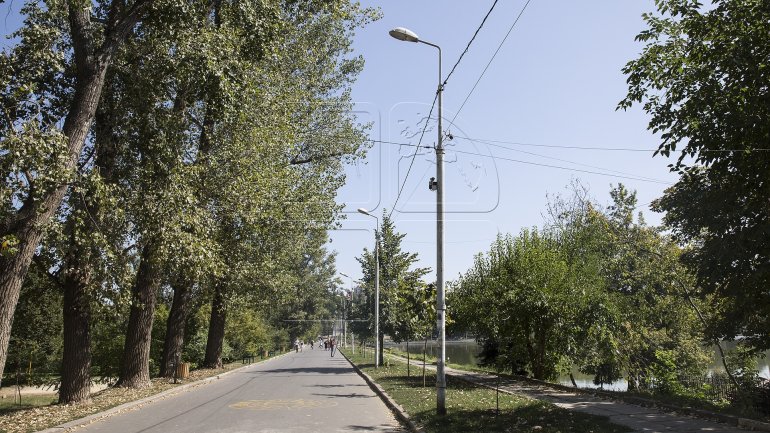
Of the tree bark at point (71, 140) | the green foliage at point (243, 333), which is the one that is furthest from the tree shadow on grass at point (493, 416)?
the green foliage at point (243, 333)

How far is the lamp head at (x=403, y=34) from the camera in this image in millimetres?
12711

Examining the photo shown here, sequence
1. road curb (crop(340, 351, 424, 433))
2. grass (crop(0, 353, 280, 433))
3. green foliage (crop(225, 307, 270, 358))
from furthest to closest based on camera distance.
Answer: green foliage (crop(225, 307, 270, 358)) → grass (crop(0, 353, 280, 433)) → road curb (crop(340, 351, 424, 433))

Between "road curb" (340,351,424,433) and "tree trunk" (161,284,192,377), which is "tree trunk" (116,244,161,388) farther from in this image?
"road curb" (340,351,424,433)

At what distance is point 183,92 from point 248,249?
26.1 ft

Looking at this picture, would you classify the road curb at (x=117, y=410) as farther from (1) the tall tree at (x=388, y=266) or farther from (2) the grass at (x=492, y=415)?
Result: (1) the tall tree at (x=388, y=266)

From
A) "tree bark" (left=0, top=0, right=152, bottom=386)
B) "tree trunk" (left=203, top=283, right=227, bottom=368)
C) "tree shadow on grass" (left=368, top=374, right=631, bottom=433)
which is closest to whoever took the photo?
"tree shadow on grass" (left=368, top=374, right=631, bottom=433)

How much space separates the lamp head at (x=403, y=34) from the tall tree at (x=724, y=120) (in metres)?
5.03

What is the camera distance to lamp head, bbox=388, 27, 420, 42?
12.7 m

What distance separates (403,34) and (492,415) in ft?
28.2

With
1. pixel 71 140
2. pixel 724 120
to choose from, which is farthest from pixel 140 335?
pixel 724 120

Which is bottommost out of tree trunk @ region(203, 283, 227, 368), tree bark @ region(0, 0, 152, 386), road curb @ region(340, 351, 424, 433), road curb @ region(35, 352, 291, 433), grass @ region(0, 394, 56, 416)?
grass @ region(0, 394, 56, 416)

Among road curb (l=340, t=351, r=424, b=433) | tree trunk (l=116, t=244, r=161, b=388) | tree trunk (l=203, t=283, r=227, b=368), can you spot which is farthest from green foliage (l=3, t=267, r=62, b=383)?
road curb (l=340, t=351, r=424, b=433)

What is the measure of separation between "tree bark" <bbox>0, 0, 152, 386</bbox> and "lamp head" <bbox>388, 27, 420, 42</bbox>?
5.29 metres

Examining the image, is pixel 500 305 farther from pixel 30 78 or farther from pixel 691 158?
pixel 30 78
